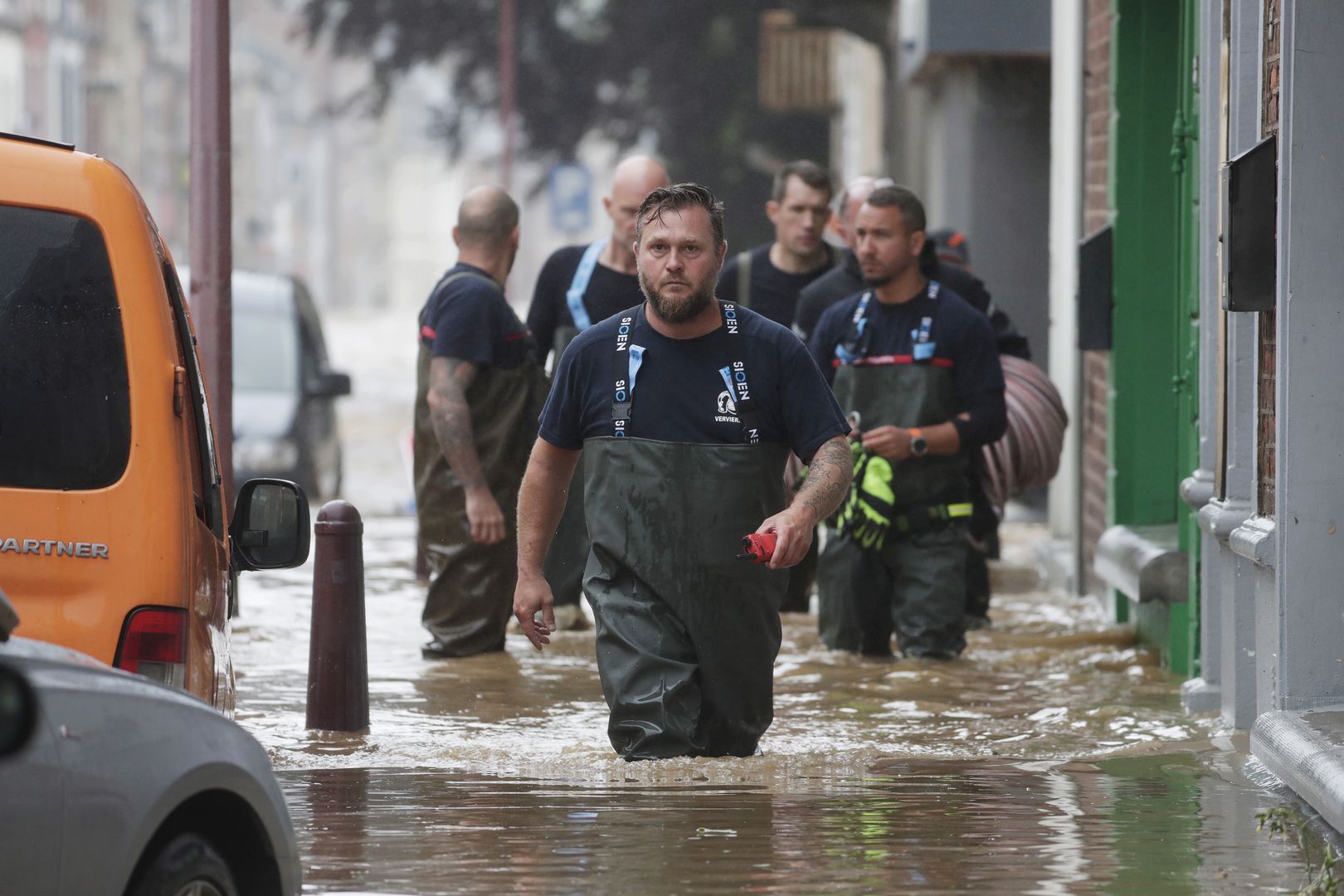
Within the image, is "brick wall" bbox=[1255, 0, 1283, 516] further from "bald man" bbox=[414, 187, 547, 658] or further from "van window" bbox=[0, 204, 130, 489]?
"van window" bbox=[0, 204, 130, 489]

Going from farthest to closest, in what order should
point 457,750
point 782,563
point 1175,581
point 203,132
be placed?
point 203,132
point 1175,581
point 457,750
point 782,563

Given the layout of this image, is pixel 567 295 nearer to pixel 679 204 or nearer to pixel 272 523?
pixel 679 204

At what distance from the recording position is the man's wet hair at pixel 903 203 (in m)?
9.23

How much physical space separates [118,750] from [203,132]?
Answer: 765cm

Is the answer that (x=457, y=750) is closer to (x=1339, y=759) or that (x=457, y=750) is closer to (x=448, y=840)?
(x=448, y=840)

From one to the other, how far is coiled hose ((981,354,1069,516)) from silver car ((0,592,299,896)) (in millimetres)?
6373

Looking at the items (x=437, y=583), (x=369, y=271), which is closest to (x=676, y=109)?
(x=437, y=583)

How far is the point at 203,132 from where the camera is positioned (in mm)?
11062

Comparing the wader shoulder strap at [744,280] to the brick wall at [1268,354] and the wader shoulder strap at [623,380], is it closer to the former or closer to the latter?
the brick wall at [1268,354]

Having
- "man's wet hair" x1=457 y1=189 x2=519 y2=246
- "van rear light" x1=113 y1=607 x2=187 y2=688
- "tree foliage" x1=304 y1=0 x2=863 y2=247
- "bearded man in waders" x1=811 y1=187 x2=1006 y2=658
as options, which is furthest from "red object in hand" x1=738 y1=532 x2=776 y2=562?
"tree foliage" x1=304 y1=0 x2=863 y2=247

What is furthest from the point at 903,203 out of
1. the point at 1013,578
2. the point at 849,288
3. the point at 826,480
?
the point at 1013,578

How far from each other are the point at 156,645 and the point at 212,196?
667cm

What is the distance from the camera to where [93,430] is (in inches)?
185

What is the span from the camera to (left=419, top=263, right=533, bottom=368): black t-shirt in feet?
31.0
